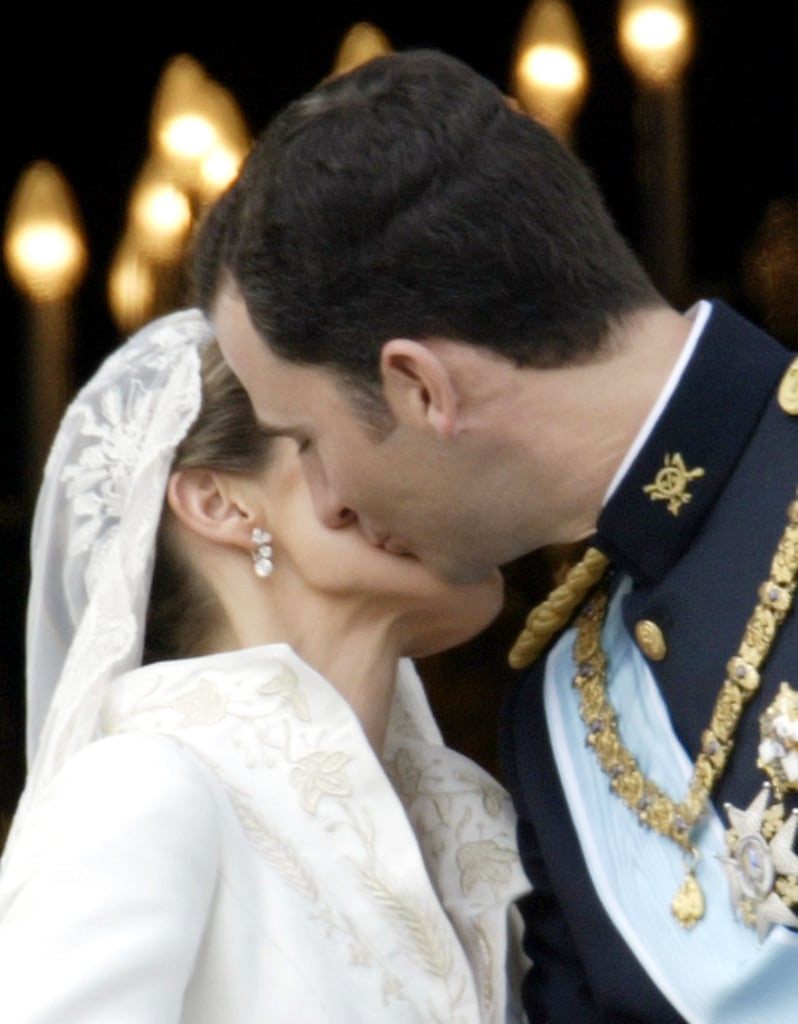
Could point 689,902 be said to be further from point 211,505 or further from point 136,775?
point 211,505

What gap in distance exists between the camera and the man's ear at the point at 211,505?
2162 mm

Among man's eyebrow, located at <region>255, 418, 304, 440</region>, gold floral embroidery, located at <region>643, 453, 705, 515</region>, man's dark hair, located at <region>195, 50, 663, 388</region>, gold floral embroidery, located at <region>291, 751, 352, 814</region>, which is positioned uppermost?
man's dark hair, located at <region>195, 50, 663, 388</region>

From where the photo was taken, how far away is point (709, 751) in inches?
68.6

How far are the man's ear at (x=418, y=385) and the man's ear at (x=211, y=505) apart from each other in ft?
1.14

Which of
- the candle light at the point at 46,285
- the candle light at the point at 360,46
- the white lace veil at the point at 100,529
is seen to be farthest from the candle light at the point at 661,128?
the white lace veil at the point at 100,529

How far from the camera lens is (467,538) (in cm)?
194

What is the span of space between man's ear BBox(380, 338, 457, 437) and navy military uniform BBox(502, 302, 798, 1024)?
152mm

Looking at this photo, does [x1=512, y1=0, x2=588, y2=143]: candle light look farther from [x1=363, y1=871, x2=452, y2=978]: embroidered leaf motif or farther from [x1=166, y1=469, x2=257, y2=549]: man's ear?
[x1=363, y1=871, x2=452, y2=978]: embroidered leaf motif

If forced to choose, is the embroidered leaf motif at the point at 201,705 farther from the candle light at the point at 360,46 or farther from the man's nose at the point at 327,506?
the candle light at the point at 360,46

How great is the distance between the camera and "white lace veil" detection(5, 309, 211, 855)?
6.85 ft

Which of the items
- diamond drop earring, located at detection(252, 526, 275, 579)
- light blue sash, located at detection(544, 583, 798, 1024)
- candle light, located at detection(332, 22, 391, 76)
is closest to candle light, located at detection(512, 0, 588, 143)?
candle light, located at detection(332, 22, 391, 76)

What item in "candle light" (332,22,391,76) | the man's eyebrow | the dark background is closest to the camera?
the man's eyebrow

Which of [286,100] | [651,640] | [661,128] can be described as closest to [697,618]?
[651,640]

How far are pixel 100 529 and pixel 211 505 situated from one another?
0.12 metres
